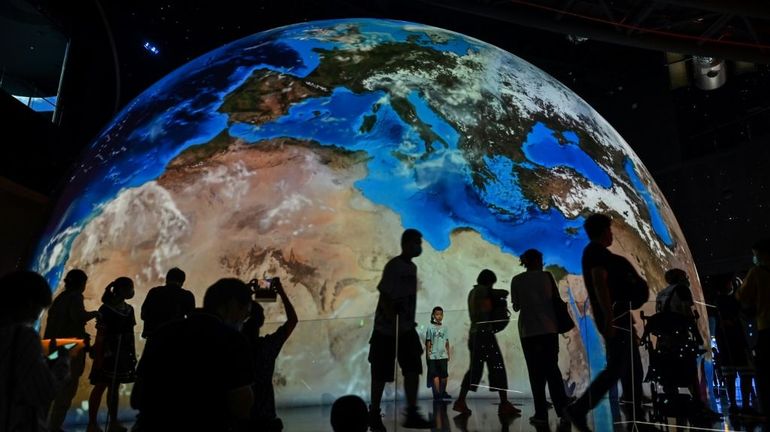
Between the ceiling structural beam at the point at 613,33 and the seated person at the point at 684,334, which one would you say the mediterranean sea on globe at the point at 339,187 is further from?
the ceiling structural beam at the point at 613,33

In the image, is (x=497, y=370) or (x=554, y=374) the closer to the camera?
(x=554, y=374)

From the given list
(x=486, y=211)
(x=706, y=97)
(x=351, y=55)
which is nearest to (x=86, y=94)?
(x=351, y=55)

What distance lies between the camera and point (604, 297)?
4223mm

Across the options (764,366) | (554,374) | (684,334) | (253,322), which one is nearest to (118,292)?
(253,322)

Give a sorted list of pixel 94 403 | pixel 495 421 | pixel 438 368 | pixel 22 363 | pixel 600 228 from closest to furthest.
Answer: pixel 22 363 → pixel 600 228 → pixel 495 421 → pixel 94 403 → pixel 438 368

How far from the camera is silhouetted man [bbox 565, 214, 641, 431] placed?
427 centimetres

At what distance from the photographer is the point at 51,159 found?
11.8 meters

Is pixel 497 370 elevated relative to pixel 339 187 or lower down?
lower down

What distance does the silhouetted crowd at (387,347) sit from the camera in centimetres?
245

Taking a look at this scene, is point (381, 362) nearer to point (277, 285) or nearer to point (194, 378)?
point (277, 285)

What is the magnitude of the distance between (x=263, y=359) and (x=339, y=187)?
2.80m

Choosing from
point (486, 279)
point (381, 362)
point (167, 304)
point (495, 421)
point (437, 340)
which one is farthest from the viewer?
point (486, 279)

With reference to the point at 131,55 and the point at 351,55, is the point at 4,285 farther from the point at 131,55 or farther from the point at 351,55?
the point at 131,55

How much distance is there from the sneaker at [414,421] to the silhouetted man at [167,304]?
2.15 metres
